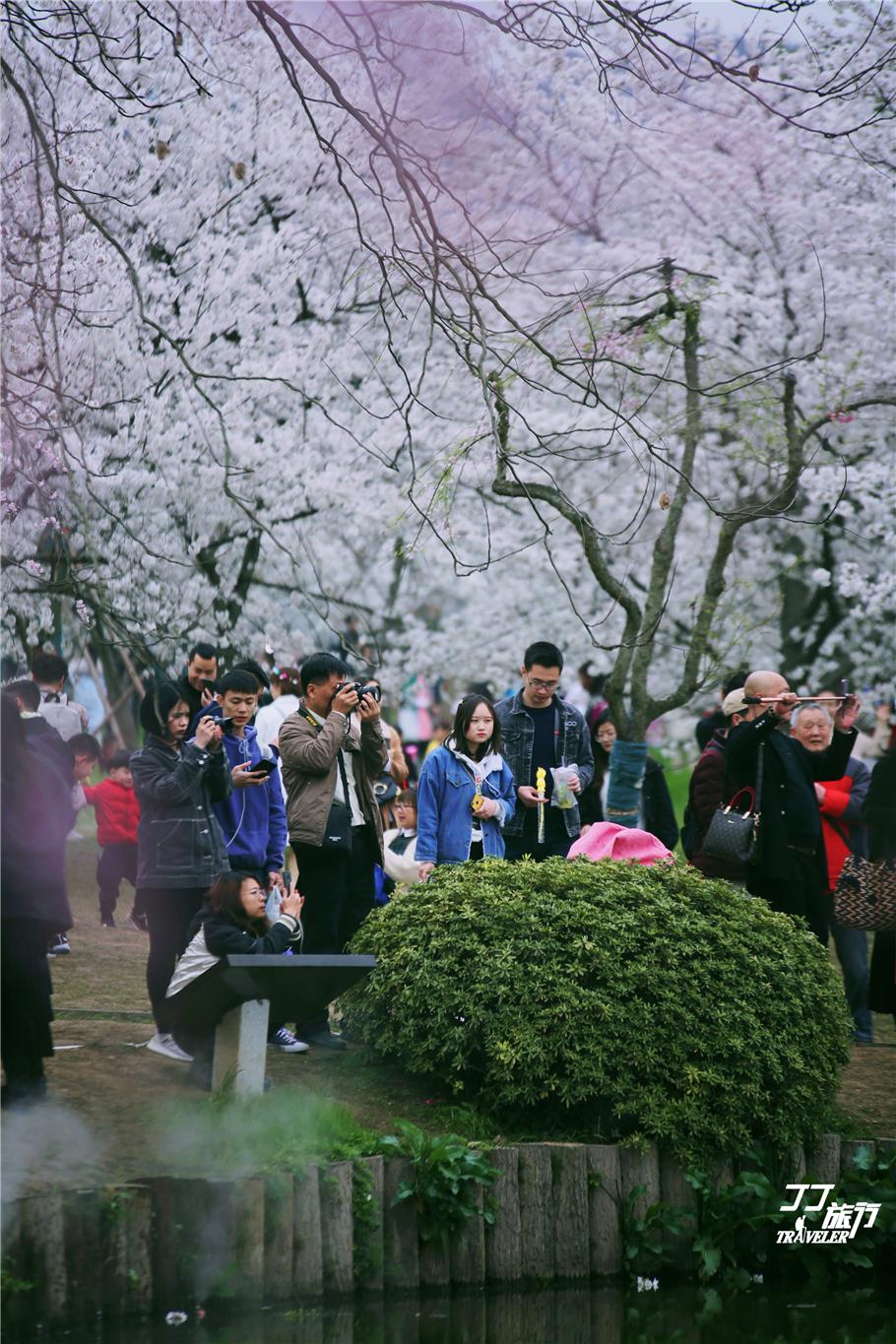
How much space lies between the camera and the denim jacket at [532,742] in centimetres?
736

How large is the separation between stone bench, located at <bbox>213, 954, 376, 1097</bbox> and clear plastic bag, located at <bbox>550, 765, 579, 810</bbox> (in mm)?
1947

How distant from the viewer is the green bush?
5633mm

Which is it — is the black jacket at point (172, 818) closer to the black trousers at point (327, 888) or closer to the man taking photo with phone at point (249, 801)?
the man taking photo with phone at point (249, 801)

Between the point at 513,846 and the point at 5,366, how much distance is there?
10.5 feet

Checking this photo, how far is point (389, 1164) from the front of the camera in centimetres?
521

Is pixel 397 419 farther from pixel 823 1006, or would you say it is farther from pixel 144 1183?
pixel 144 1183

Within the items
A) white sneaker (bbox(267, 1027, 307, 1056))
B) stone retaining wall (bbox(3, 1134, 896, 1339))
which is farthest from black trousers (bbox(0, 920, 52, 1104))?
white sneaker (bbox(267, 1027, 307, 1056))

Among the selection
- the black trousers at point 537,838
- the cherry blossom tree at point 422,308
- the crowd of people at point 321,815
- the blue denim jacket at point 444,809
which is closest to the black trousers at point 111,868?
the cherry blossom tree at point 422,308

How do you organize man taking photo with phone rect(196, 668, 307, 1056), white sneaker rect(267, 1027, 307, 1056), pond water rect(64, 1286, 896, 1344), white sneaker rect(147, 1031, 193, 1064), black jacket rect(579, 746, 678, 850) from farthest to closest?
black jacket rect(579, 746, 678, 850) → man taking photo with phone rect(196, 668, 307, 1056) → white sneaker rect(267, 1027, 307, 1056) → white sneaker rect(147, 1031, 193, 1064) → pond water rect(64, 1286, 896, 1344)

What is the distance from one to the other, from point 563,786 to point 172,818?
2.02 metres

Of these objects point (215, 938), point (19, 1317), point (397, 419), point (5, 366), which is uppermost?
point (397, 419)

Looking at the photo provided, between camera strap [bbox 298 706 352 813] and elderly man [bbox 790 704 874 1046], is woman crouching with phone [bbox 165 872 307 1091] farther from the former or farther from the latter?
elderly man [bbox 790 704 874 1046]

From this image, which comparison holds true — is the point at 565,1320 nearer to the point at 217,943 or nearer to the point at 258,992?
the point at 258,992

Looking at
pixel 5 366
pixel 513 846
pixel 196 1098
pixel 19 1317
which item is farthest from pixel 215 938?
pixel 5 366
